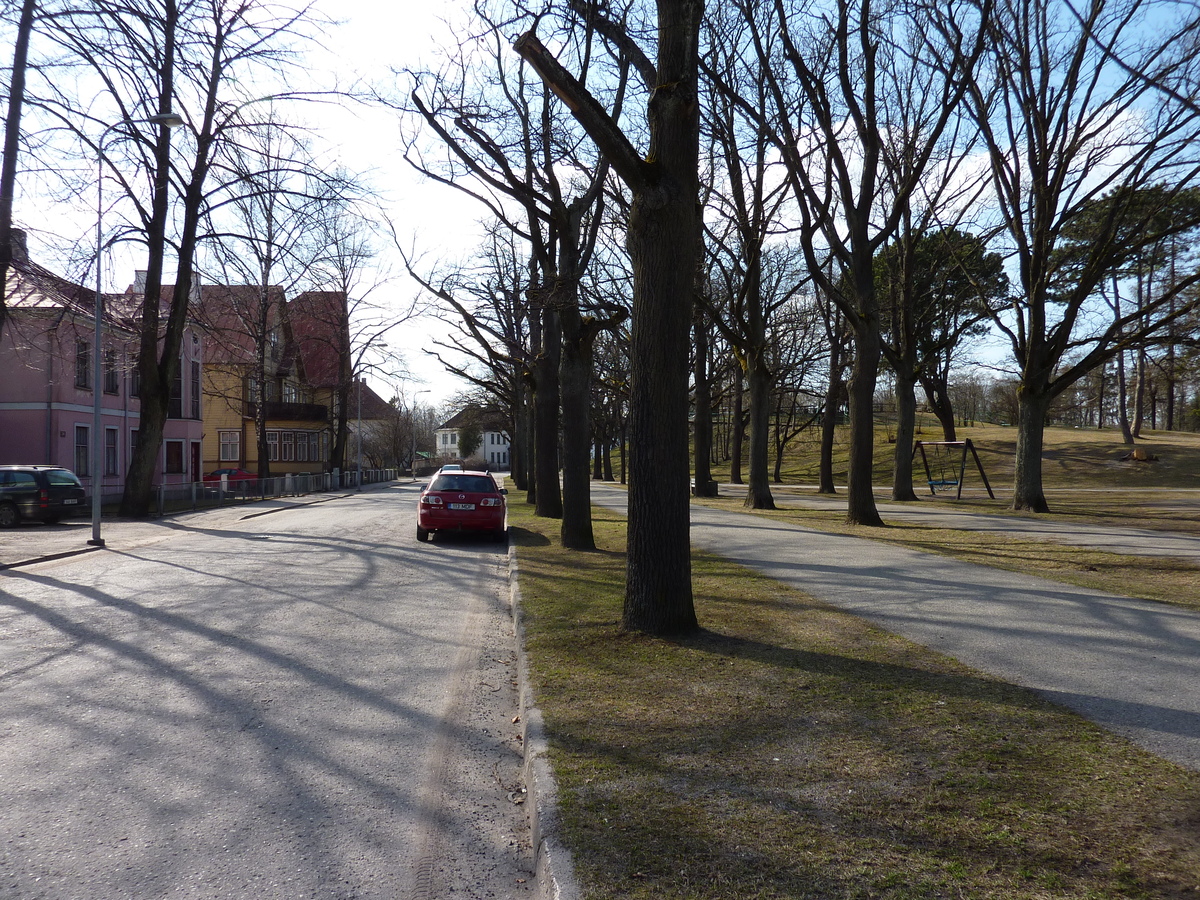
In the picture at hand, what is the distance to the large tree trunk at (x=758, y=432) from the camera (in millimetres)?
24375

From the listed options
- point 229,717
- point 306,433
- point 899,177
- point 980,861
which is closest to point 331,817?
point 229,717

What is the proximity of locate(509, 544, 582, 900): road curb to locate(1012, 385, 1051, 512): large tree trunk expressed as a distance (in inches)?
762

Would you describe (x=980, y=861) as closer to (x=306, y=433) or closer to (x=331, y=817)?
(x=331, y=817)

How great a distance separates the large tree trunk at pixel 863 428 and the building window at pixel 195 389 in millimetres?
38088

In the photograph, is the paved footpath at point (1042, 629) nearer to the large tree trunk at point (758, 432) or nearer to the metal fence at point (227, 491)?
the large tree trunk at point (758, 432)

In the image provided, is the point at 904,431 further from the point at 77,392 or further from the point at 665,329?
the point at 77,392

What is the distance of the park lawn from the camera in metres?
3.12

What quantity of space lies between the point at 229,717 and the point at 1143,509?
24.7m

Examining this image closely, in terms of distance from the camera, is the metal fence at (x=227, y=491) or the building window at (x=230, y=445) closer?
the metal fence at (x=227, y=491)

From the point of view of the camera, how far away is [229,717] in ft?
17.9

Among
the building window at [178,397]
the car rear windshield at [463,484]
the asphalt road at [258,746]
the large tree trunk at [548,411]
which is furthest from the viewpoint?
the building window at [178,397]

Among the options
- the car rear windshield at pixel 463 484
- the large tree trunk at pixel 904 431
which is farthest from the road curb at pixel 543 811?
the large tree trunk at pixel 904 431

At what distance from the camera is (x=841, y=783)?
157 inches

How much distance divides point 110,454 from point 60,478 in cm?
1687
